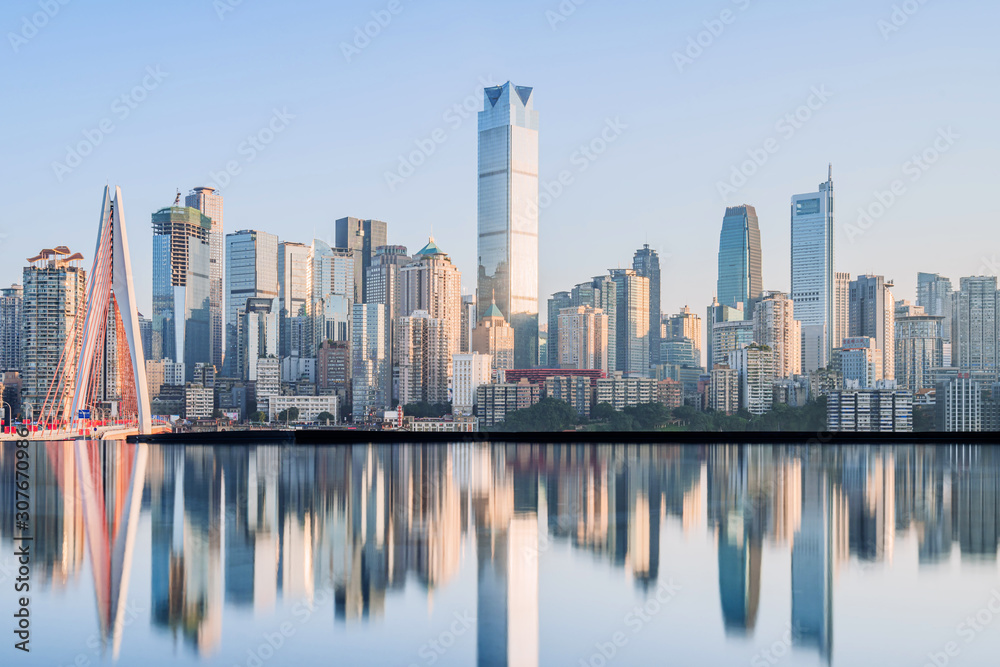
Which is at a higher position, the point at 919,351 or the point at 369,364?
the point at 919,351

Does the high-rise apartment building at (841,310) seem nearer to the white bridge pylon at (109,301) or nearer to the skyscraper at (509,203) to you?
the skyscraper at (509,203)

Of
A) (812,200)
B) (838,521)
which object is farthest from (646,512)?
(812,200)

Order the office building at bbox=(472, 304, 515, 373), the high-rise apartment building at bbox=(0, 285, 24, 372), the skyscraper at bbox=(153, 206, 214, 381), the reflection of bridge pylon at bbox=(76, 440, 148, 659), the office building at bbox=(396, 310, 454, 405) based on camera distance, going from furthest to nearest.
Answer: the skyscraper at bbox=(153, 206, 214, 381), the office building at bbox=(472, 304, 515, 373), the office building at bbox=(396, 310, 454, 405), the high-rise apartment building at bbox=(0, 285, 24, 372), the reflection of bridge pylon at bbox=(76, 440, 148, 659)

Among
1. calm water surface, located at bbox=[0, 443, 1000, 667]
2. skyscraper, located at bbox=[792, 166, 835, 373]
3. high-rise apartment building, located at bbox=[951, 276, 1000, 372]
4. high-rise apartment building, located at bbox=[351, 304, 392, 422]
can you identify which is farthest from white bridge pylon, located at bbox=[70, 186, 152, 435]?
skyscraper, located at bbox=[792, 166, 835, 373]

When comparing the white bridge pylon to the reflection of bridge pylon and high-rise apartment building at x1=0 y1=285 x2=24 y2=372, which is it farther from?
high-rise apartment building at x1=0 y1=285 x2=24 y2=372

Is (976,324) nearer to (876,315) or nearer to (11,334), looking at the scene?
(876,315)

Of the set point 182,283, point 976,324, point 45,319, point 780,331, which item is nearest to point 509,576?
point 45,319

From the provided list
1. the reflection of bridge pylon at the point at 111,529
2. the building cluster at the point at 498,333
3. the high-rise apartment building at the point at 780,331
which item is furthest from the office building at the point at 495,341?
the reflection of bridge pylon at the point at 111,529
